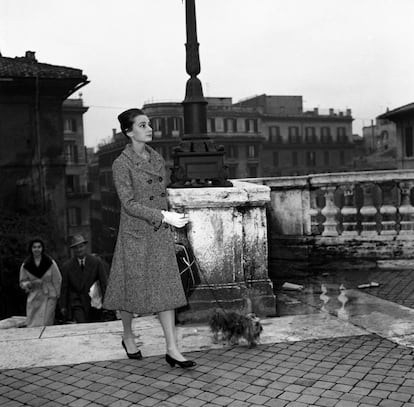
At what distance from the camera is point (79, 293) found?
6.88 meters

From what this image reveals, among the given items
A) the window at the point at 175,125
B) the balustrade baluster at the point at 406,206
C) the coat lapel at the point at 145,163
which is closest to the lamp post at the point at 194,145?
the coat lapel at the point at 145,163

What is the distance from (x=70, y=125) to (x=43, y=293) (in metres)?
52.9

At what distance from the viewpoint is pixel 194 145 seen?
20.1ft

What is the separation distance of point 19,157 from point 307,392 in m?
25.1

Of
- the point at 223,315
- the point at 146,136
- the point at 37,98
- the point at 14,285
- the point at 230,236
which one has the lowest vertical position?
the point at 14,285

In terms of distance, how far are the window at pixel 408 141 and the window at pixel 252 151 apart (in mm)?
32958

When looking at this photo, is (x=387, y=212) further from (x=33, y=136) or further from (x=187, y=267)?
(x=33, y=136)

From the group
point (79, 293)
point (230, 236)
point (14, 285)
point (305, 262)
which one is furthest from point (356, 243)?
point (14, 285)

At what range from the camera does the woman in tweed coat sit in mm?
4023

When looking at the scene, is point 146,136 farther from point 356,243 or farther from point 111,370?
point 356,243

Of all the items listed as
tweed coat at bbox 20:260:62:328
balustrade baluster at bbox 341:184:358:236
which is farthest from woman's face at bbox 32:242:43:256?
balustrade baluster at bbox 341:184:358:236

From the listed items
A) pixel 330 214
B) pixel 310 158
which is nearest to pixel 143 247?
pixel 330 214

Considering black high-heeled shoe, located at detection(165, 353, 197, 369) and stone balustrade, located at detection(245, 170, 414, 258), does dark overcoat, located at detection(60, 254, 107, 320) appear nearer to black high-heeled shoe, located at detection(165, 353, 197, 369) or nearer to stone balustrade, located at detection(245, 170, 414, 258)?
stone balustrade, located at detection(245, 170, 414, 258)

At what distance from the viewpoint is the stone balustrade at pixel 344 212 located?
7859mm
